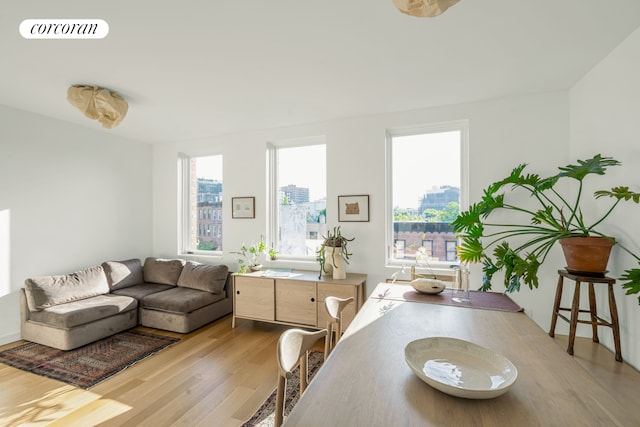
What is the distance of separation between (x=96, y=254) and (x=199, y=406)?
119 inches

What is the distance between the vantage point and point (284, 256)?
406 cm

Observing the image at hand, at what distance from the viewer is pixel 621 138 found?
2184mm

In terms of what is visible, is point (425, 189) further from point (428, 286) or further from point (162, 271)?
point (162, 271)

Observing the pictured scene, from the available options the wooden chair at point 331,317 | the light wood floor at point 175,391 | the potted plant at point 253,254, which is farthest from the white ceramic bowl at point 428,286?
the potted plant at point 253,254

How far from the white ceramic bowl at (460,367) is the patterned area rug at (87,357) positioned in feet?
8.73

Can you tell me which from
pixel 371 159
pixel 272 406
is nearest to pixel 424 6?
pixel 371 159

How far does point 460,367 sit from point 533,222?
2301 mm

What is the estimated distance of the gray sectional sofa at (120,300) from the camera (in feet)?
9.82

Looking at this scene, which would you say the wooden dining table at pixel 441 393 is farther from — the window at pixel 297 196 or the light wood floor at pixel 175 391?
the window at pixel 297 196

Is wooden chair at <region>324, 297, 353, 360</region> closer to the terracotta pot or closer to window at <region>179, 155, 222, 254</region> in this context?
the terracotta pot

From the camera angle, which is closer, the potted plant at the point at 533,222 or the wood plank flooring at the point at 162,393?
the wood plank flooring at the point at 162,393

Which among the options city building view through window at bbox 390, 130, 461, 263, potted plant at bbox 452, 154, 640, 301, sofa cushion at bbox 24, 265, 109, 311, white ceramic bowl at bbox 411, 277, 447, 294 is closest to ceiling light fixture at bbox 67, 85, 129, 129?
sofa cushion at bbox 24, 265, 109, 311

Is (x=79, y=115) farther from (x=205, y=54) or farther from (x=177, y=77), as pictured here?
(x=205, y=54)

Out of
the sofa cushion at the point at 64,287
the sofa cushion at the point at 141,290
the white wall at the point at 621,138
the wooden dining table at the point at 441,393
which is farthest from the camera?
the sofa cushion at the point at 141,290
